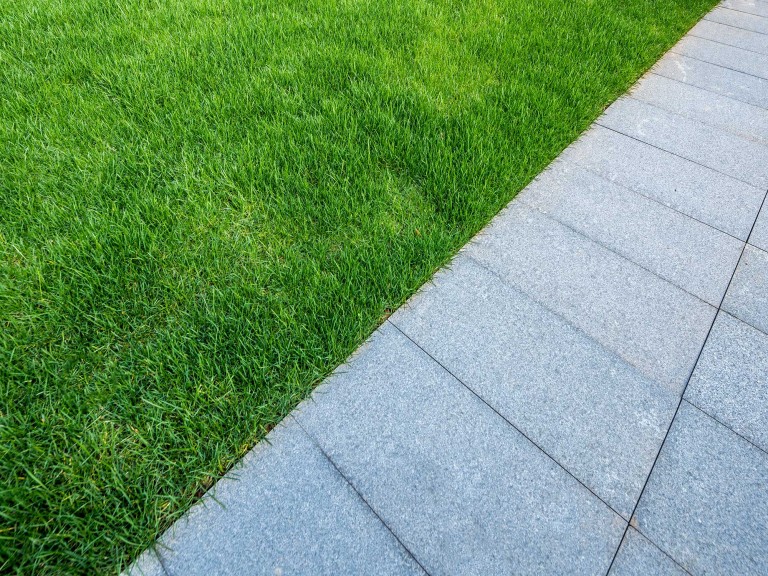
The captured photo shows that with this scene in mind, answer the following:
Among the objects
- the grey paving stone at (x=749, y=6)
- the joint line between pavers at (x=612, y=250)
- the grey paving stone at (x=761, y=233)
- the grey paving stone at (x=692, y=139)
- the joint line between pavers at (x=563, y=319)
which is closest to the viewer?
the joint line between pavers at (x=563, y=319)

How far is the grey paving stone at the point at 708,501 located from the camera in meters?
1.57

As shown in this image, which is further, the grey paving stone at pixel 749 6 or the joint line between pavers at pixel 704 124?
the grey paving stone at pixel 749 6

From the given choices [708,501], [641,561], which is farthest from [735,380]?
[641,561]

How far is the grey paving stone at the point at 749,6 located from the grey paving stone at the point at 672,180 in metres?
4.77

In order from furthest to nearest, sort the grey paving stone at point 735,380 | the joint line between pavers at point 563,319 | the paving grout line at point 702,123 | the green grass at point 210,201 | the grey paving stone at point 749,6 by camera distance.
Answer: the grey paving stone at point 749,6
the paving grout line at point 702,123
the joint line between pavers at point 563,319
the grey paving stone at point 735,380
the green grass at point 210,201

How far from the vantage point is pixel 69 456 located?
62.5 inches

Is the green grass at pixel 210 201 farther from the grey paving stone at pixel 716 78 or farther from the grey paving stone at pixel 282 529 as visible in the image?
the grey paving stone at pixel 716 78

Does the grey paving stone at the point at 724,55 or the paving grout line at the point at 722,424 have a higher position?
the grey paving stone at the point at 724,55

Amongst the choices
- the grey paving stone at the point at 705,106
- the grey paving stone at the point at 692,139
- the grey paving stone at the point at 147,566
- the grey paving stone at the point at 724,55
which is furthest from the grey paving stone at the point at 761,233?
the grey paving stone at the point at 147,566

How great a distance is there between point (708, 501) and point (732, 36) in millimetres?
6075

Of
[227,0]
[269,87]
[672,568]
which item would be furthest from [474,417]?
[227,0]

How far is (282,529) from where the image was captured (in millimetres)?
1550

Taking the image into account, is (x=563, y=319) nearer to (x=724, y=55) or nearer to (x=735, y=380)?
(x=735, y=380)

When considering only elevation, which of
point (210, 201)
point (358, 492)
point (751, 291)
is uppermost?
point (210, 201)
